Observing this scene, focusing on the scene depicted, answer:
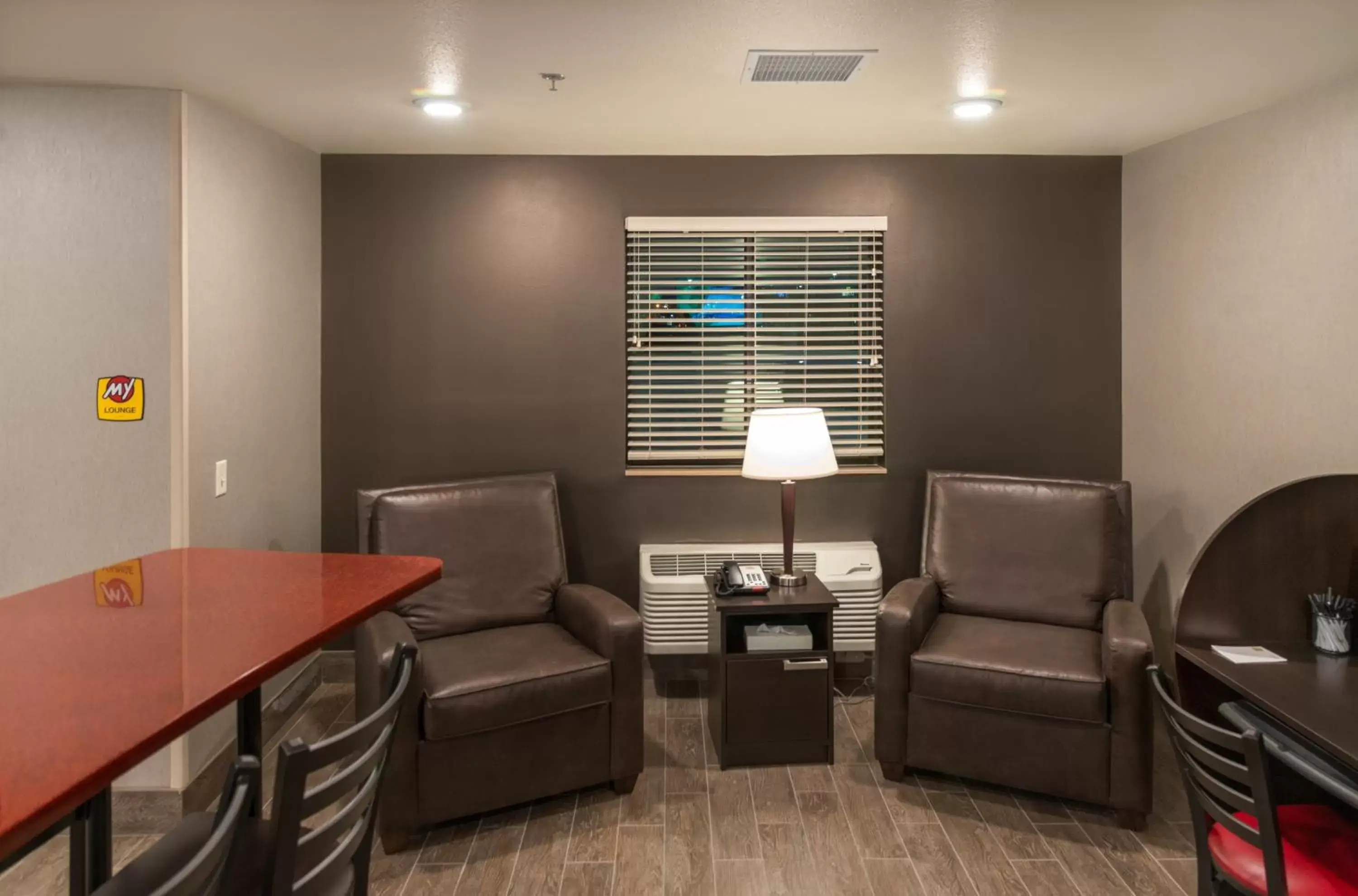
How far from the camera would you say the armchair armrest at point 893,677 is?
3104mm

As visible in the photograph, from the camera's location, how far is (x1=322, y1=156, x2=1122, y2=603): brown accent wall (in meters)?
4.02

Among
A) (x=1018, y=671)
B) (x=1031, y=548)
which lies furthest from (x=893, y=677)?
(x=1031, y=548)

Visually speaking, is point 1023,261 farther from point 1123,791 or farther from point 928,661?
point 1123,791

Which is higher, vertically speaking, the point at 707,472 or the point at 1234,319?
the point at 1234,319

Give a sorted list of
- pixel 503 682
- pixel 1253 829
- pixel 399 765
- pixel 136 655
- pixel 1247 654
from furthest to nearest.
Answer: pixel 503 682 < pixel 399 765 < pixel 1247 654 < pixel 1253 829 < pixel 136 655

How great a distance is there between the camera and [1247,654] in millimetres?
2521

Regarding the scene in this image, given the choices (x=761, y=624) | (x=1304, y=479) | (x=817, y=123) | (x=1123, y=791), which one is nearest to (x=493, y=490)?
(x=761, y=624)

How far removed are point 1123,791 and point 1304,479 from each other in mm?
1107

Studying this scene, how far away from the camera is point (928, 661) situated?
305 cm

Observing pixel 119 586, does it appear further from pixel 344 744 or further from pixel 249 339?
pixel 249 339

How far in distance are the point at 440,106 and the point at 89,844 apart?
8.44ft

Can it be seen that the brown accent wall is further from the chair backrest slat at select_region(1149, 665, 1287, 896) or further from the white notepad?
the chair backrest slat at select_region(1149, 665, 1287, 896)

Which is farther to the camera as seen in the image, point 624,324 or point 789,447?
point 624,324

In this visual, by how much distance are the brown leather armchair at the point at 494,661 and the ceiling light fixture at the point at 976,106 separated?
2.15m
